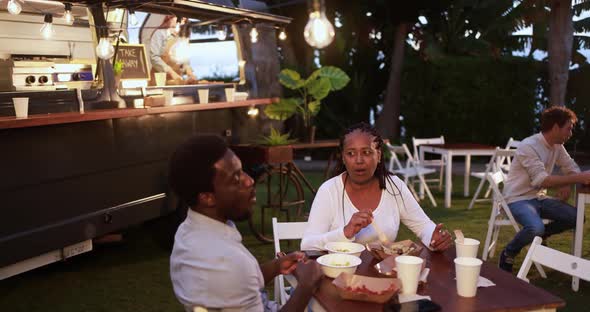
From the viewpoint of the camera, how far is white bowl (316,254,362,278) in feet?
8.52

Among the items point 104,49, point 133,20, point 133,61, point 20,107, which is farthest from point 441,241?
point 133,20

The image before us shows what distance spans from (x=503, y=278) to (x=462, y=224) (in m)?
5.03

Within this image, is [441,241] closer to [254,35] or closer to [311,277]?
[311,277]

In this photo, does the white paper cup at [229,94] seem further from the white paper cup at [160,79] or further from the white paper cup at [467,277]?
the white paper cup at [467,277]

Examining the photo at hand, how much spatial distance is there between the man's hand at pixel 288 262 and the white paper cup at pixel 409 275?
1.50ft

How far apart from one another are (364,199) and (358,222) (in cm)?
50

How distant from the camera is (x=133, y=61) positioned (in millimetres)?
6262

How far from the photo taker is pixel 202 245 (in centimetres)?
215

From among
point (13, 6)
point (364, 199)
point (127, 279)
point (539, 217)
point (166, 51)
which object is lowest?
point (127, 279)

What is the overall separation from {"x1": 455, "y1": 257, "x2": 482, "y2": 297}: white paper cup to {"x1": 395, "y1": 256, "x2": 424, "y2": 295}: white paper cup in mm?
159

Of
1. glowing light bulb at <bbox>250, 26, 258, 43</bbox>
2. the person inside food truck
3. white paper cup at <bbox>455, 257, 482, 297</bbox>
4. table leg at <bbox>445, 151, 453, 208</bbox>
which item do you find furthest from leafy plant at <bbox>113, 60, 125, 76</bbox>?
table leg at <bbox>445, 151, 453, 208</bbox>

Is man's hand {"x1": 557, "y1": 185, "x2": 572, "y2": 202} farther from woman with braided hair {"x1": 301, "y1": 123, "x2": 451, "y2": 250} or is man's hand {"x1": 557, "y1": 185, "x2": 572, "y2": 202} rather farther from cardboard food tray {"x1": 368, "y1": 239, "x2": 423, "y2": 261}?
cardboard food tray {"x1": 368, "y1": 239, "x2": 423, "y2": 261}

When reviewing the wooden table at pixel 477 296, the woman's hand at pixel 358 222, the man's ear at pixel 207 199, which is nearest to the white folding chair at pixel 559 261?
the wooden table at pixel 477 296

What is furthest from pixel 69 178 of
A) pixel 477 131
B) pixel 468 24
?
pixel 468 24
